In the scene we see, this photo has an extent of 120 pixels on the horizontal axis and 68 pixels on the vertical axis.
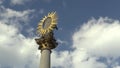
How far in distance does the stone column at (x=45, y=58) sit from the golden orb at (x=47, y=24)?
8.88 ft

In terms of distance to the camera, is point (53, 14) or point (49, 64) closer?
point (49, 64)

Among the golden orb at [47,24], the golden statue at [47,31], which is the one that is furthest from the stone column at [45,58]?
the golden orb at [47,24]

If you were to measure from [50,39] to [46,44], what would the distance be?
769 mm

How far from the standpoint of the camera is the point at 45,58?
4544cm

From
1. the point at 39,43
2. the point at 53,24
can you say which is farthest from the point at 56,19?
the point at 39,43

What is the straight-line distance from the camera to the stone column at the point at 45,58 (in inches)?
1775

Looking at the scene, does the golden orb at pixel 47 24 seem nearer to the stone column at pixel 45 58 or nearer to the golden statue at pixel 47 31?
the golden statue at pixel 47 31

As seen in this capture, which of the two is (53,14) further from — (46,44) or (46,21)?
(46,44)

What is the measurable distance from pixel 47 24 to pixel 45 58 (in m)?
5.50

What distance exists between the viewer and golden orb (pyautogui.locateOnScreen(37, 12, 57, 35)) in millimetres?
47781

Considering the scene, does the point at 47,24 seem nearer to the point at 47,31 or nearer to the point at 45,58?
the point at 47,31

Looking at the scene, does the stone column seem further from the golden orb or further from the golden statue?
the golden orb

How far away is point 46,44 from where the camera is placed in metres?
45.9

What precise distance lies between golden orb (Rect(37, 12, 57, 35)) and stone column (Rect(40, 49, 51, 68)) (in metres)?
2.71
